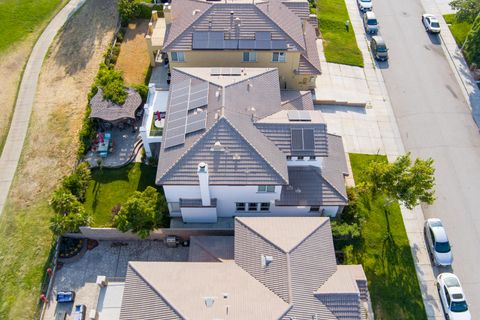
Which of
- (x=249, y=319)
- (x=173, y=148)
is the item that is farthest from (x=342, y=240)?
(x=173, y=148)

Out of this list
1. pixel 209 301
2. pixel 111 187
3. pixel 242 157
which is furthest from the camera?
Answer: pixel 111 187

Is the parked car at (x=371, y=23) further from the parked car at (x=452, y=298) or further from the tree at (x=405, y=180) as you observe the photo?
the parked car at (x=452, y=298)

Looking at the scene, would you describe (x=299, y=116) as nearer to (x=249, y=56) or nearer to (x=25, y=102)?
(x=249, y=56)

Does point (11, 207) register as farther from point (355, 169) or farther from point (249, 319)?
point (355, 169)

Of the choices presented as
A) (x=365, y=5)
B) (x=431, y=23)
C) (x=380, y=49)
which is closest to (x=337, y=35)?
(x=380, y=49)

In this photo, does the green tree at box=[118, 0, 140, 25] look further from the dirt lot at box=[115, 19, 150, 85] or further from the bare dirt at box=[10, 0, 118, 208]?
the bare dirt at box=[10, 0, 118, 208]

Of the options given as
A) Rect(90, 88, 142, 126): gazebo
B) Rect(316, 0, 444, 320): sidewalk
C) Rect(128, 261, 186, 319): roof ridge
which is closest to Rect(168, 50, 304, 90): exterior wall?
Rect(316, 0, 444, 320): sidewalk

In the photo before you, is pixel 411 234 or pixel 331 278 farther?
pixel 411 234
